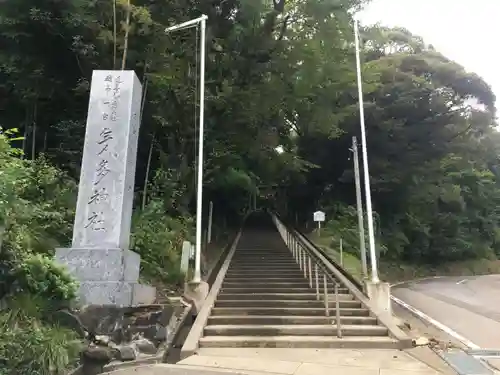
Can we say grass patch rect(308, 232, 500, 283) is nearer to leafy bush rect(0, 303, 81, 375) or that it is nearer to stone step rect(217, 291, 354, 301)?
stone step rect(217, 291, 354, 301)

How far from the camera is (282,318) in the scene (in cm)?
832

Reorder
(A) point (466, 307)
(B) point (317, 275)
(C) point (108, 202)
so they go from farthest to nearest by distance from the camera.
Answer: (A) point (466, 307) → (B) point (317, 275) → (C) point (108, 202)

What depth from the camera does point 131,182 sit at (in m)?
7.58

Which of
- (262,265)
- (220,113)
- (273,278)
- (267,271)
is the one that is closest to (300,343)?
(273,278)

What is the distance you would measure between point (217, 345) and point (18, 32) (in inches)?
394

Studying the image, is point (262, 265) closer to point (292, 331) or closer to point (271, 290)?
point (271, 290)

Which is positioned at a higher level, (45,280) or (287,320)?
(45,280)

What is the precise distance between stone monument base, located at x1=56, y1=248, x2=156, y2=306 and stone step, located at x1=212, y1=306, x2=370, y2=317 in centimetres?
228

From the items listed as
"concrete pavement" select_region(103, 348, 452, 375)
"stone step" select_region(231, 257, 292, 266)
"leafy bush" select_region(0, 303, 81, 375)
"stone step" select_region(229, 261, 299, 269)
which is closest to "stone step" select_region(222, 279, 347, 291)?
"stone step" select_region(229, 261, 299, 269)

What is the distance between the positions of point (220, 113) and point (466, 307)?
378 inches

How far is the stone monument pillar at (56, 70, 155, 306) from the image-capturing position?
665cm

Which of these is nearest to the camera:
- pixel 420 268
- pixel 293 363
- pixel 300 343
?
pixel 293 363

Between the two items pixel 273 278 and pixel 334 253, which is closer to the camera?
pixel 273 278

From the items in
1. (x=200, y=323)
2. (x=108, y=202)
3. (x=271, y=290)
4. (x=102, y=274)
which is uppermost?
(x=108, y=202)
